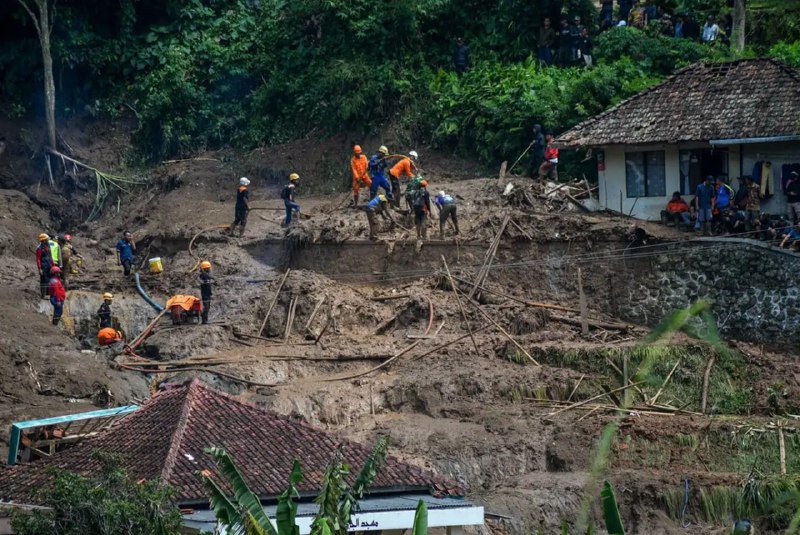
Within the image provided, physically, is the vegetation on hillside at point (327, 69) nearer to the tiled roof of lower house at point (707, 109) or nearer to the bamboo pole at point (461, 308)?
the tiled roof of lower house at point (707, 109)

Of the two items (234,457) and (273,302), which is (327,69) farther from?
(234,457)

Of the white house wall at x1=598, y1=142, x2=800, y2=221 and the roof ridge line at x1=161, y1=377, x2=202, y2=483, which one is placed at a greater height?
the white house wall at x1=598, y1=142, x2=800, y2=221

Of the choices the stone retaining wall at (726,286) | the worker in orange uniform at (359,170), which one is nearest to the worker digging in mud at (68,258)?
the worker in orange uniform at (359,170)

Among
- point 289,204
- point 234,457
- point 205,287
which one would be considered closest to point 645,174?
point 289,204

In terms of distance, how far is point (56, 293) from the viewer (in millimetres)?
35062

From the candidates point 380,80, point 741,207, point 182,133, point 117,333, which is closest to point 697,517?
point 741,207

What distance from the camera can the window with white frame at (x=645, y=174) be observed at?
36875mm

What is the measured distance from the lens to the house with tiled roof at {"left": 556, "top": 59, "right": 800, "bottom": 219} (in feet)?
115

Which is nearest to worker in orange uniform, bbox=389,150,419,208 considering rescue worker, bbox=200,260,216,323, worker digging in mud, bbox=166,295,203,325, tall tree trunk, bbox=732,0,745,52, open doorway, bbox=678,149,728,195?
rescue worker, bbox=200,260,216,323

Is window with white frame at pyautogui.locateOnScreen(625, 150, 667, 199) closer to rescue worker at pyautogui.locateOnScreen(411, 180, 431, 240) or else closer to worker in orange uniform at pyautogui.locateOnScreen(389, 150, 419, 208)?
rescue worker at pyautogui.locateOnScreen(411, 180, 431, 240)

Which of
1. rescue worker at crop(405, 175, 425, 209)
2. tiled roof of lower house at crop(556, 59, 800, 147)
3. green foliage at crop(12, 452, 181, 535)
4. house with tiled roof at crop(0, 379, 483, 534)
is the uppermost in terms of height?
tiled roof of lower house at crop(556, 59, 800, 147)

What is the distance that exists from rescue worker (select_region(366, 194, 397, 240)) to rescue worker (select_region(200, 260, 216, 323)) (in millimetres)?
3914

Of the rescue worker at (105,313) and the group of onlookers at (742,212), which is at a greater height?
the group of onlookers at (742,212)

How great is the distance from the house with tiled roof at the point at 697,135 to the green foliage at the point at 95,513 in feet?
65.8
